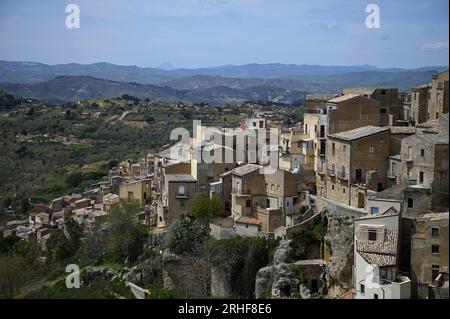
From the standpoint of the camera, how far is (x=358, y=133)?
23.9 m

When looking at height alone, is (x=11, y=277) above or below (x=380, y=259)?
below

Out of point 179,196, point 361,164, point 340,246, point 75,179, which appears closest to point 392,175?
point 361,164

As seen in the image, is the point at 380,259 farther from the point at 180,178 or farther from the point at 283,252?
the point at 180,178

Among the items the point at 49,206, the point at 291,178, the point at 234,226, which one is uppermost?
the point at 291,178

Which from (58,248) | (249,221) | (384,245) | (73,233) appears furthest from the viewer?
(73,233)

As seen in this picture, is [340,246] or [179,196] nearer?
[340,246]

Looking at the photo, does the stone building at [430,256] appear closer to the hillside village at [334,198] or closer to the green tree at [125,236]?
the hillside village at [334,198]

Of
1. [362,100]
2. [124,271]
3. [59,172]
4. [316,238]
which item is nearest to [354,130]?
[362,100]

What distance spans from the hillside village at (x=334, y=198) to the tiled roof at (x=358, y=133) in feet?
0.18

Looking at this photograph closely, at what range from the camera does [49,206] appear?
1844 inches

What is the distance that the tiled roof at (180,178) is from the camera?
91.4ft

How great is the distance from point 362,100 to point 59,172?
3981 centimetres

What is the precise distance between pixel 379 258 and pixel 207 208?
906cm
